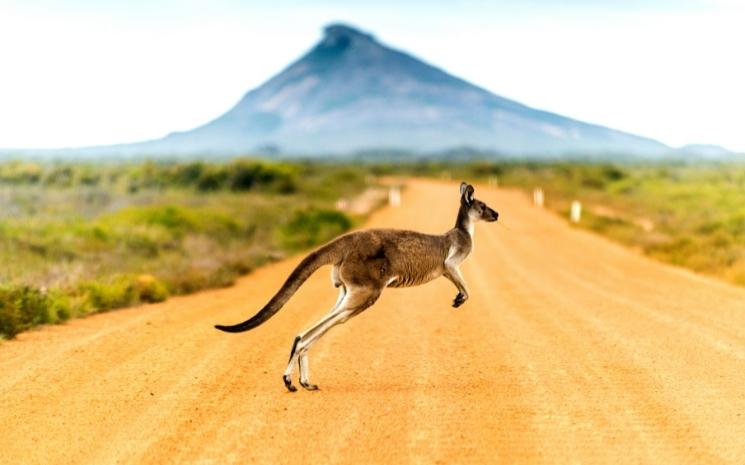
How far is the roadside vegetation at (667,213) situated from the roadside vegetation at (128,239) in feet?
30.7

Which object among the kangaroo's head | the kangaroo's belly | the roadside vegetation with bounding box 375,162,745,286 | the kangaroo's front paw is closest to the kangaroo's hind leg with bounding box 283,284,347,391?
the kangaroo's belly

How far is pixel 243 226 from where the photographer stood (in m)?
30.0

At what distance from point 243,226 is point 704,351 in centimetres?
2044

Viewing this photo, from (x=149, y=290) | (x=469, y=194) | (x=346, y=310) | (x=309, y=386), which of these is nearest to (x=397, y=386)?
(x=309, y=386)

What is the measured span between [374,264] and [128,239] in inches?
657

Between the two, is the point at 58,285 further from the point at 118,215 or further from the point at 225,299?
the point at 118,215

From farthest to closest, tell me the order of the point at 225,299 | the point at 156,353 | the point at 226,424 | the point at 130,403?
the point at 225,299, the point at 156,353, the point at 130,403, the point at 226,424

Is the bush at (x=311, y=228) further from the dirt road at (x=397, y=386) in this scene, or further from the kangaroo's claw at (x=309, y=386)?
the kangaroo's claw at (x=309, y=386)

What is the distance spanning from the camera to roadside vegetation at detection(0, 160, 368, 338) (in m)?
14.9

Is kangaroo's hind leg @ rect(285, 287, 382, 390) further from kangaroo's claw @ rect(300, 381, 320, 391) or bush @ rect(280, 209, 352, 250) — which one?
bush @ rect(280, 209, 352, 250)

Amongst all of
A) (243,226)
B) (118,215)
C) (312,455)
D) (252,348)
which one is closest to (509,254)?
(243,226)

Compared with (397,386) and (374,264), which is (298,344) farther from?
(397,386)

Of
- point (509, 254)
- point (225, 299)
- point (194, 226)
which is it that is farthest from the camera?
point (194, 226)

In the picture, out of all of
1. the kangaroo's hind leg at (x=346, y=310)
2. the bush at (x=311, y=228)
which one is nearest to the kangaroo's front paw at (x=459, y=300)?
the kangaroo's hind leg at (x=346, y=310)
